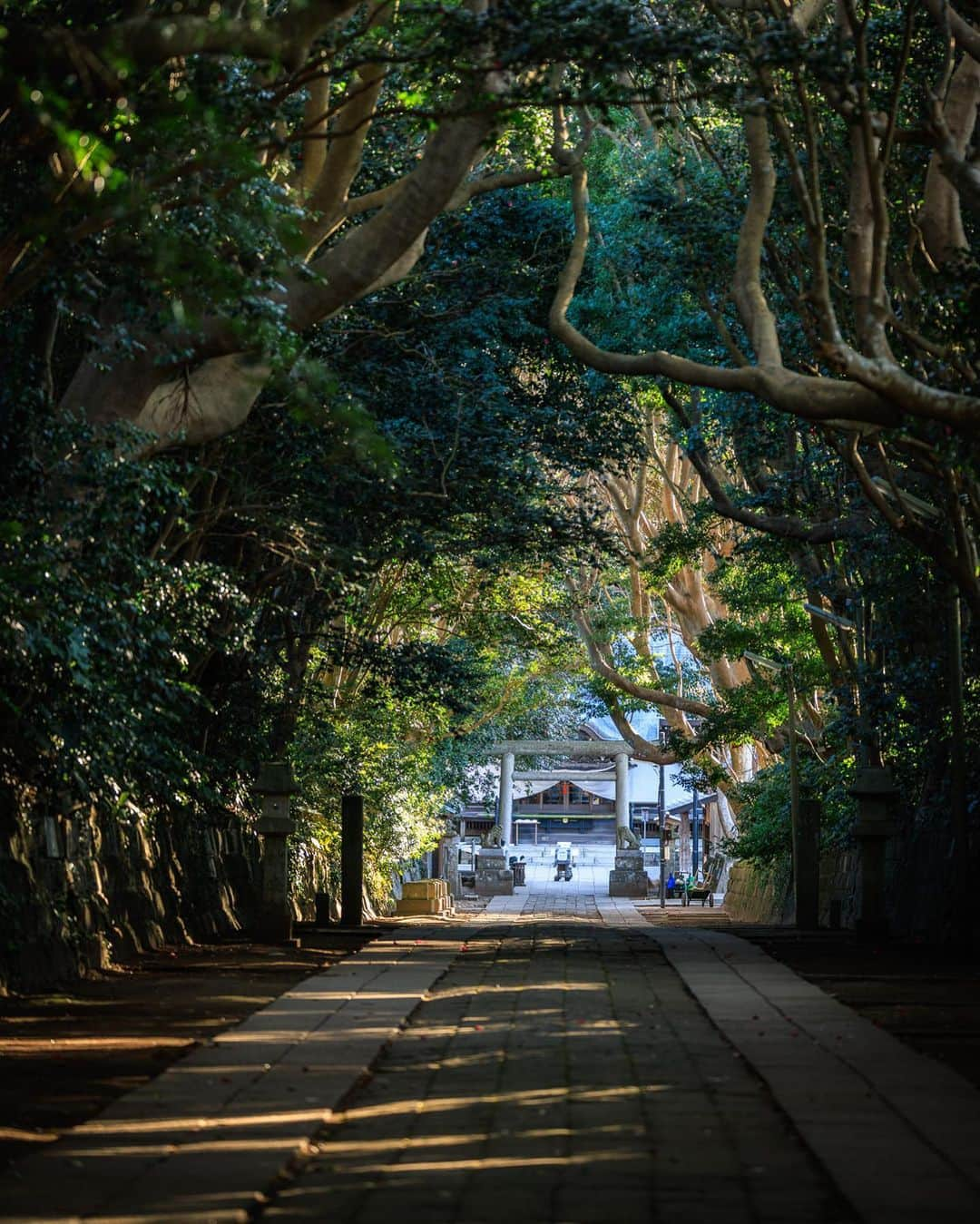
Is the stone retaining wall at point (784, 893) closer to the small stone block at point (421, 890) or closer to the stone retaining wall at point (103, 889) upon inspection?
the small stone block at point (421, 890)

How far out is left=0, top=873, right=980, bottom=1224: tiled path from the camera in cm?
486

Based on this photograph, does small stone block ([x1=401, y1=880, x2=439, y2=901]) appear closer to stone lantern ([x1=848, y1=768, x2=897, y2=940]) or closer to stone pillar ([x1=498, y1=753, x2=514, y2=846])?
stone lantern ([x1=848, y1=768, x2=897, y2=940])

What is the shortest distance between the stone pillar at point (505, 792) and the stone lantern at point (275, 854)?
123 ft

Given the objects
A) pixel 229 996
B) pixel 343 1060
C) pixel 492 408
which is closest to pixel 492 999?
pixel 229 996

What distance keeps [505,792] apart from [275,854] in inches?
1540

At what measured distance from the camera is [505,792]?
2148 inches

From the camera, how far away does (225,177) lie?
9.43m

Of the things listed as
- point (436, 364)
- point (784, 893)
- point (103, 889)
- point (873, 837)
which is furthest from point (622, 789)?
point (103, 889)

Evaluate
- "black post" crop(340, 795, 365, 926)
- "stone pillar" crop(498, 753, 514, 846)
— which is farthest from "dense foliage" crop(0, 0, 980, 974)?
"stone pillar" crop(498, 753, 514, 846)

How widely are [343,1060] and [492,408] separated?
10.5 metres

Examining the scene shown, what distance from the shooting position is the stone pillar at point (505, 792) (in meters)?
54.1

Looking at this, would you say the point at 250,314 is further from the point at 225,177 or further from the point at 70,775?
the point at 70,775

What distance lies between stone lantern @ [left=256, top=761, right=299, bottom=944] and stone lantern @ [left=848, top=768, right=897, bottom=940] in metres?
5.70

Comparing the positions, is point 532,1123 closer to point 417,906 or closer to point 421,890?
point 417,906
